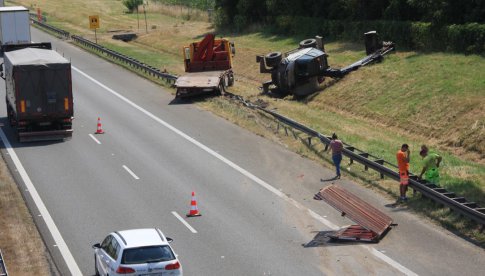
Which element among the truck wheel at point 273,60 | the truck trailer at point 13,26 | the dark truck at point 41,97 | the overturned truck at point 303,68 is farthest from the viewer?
the truck trailer at point 13,26

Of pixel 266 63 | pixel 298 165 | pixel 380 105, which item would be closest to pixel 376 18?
pixel 266 63

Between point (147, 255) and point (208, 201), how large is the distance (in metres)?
8.42

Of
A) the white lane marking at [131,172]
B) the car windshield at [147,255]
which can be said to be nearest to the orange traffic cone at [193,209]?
the white lane marking at [131,172]

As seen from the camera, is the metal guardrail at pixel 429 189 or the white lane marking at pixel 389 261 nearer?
the white lane marking at pixel 389 261

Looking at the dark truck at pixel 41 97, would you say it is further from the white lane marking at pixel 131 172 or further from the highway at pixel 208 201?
the white lane marking at pixel 131 172

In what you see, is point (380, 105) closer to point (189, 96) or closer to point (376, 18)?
point (189, 96)

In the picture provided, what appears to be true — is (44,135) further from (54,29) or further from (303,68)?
(54,29)

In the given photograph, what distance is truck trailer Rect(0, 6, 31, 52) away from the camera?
2245 inches

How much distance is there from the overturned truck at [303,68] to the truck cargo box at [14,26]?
1917 centimetres

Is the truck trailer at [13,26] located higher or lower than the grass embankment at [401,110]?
higher

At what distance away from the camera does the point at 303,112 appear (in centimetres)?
4041

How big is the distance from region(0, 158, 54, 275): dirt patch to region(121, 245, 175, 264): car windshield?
340cm

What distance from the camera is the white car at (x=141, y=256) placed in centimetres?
1706

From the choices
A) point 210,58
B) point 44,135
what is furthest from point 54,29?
point 44,135
